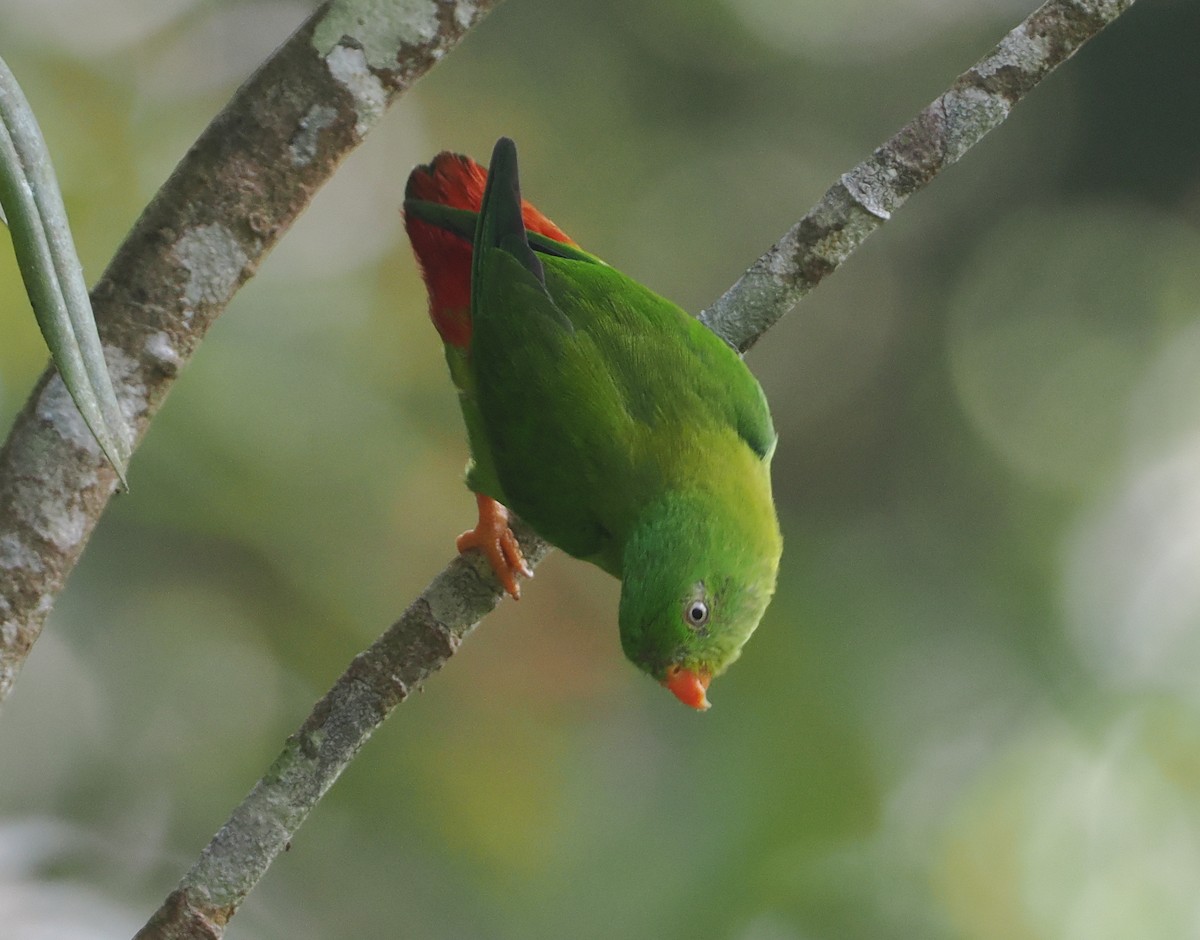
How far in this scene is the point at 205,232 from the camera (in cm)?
226

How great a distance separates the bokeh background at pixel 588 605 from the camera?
18.2ft

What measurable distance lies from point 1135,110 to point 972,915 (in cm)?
408

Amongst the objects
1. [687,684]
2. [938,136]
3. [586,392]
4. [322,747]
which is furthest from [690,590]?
[938,136]

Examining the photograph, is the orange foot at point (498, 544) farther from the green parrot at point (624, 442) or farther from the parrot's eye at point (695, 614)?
the parrot's eye at point (695, 614)

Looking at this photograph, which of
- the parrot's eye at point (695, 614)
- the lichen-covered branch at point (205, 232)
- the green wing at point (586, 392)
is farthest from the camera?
the green wing at point (586, 392)

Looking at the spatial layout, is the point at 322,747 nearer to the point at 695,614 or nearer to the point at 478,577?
the point at 478,577

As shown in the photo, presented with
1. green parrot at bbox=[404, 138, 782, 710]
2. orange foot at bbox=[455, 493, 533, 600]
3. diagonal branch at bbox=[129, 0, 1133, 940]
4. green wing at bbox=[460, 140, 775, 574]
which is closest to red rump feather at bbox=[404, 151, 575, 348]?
green parrot at bbox=[404, 138, 782, 710]

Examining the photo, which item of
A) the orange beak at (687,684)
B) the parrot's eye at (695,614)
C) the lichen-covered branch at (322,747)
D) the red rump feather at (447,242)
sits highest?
the red rump feather at (447,242)

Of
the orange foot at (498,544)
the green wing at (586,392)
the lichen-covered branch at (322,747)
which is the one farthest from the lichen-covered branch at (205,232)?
the green wing at (586,392)

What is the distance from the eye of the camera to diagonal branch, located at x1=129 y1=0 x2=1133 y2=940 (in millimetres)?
2283

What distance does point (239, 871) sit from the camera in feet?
7.48

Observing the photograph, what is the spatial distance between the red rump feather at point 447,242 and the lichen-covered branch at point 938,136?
1068 millimetres

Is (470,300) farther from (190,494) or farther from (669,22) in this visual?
(669,22)

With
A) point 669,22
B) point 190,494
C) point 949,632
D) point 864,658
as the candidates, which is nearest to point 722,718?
point 864,658
